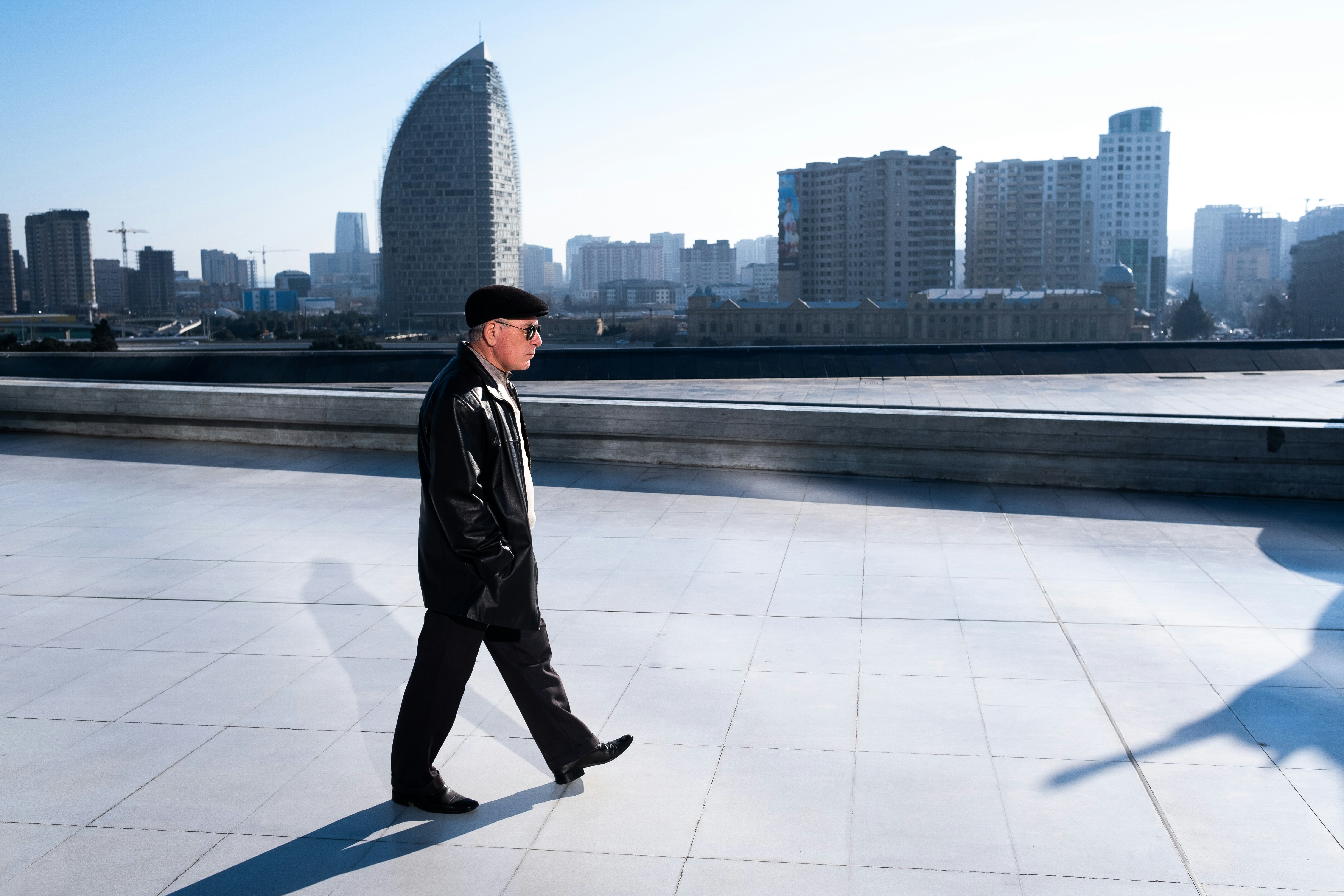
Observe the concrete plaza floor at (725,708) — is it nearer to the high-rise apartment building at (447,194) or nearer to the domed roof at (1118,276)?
the domed roof at (1118,276)

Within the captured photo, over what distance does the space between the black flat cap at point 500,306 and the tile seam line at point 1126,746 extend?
258 cm

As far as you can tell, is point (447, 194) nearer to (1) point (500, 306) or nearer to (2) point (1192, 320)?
(2) point (1192, 320)

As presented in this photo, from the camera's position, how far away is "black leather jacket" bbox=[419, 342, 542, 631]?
3301 mm

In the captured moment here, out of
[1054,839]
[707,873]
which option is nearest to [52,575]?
[707,873]

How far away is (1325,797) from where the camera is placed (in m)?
3.56

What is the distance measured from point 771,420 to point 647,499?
1586mm

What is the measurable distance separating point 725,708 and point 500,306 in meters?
1.96

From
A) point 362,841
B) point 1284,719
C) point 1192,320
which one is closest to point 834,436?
point 1284,719

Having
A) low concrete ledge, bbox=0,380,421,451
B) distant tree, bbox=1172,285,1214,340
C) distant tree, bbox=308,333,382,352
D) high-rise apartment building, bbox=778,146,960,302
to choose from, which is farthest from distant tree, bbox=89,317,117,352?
distant tree, bbox=1172,285,1214,340

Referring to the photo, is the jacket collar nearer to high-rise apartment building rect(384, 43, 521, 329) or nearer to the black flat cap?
the black flat cap

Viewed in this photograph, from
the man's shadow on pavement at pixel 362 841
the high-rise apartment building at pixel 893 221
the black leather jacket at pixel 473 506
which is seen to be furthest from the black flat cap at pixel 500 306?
the high-rise apartment building at pixel 893 221

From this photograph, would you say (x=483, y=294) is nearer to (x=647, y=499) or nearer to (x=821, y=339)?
(x=647, y=499)

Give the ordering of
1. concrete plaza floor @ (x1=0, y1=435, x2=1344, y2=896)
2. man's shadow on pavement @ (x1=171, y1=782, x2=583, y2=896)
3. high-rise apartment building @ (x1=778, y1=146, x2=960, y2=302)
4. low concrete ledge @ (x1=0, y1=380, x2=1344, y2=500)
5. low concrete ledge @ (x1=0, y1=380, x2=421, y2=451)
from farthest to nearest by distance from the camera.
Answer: high-rise apartment building @ (x1=778, y1=146, x2=960, y2=302)
low concrete ledge @ (x1=0, y1=380, x2=421, y2=451)
low concrete ledge @ (x1=0, y1=380, x2=1344, y2=500)
concrete plaza floor @ (x1=0, y1=435, x2=1344, y2=896)
man's shadow on pavement @ (x1=171, y1=782, x2=583, y2=896)

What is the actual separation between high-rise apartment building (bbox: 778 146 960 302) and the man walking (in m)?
180
